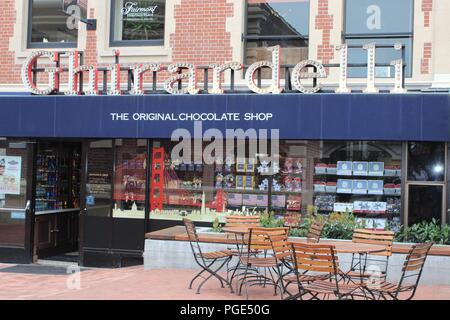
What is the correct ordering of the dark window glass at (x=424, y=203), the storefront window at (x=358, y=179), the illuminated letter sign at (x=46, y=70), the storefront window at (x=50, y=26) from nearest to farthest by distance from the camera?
the dark window glass at (x=424, y=203) < the storefront window at (x=358, y=179) < the illuminated letter sign at (x=46, y=70) < the storefront window at (x=50, y=26)

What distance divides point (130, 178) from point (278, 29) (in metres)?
4.28

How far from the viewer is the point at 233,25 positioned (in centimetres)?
1184

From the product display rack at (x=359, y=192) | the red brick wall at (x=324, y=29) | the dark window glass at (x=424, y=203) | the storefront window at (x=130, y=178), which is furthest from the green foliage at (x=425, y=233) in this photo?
the storefront window at (x=130, y=178)

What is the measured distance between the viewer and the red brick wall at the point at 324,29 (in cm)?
1138

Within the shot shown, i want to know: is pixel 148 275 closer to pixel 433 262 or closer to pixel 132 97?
pixel 132 97

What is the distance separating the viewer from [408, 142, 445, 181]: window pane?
1030 centimetres

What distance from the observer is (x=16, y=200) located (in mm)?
12344

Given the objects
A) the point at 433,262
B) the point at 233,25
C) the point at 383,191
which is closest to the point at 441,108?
the point at 383,191

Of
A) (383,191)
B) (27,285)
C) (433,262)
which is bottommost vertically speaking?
(27,285)

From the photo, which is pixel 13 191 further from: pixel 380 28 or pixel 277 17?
pixel 380 28

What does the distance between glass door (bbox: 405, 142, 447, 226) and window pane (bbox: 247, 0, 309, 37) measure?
11.2ft

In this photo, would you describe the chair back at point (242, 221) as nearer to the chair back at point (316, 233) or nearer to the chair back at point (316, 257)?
the chair back at point (316, 233)

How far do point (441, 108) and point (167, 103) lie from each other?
476 cm

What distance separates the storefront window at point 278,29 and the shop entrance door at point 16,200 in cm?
510
